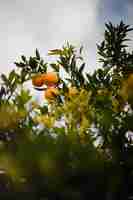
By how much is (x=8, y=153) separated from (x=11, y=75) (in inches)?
45.7

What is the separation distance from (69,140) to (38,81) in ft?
3.61

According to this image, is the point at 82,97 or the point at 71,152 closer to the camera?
the point at 71,152

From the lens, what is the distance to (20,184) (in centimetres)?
272

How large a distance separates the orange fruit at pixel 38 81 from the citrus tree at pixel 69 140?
11 millimetres

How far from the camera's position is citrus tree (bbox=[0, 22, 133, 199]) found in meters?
2.70

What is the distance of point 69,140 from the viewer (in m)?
2.86

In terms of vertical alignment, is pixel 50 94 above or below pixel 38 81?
below

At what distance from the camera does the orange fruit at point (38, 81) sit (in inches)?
147

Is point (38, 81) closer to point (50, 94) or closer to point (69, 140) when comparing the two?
point (50, 94)

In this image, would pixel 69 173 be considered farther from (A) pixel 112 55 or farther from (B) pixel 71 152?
(A) pixel 112 55

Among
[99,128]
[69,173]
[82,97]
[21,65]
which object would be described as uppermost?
[21,65]

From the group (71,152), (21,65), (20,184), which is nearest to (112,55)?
(21,65)

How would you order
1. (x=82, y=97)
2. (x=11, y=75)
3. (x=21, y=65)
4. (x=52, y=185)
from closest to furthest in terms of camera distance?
(x=52, y=185), (x=82, y=97), (x=11, y=75), (x=21, y=65)

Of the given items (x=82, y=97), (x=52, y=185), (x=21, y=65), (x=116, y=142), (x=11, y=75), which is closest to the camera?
(x=52, y=185)
